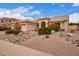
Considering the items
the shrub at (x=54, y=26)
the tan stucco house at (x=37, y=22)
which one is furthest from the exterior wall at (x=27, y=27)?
the shrub at (x=54, y=26)

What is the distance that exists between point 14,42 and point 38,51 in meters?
0.31

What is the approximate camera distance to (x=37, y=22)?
244 centimetres

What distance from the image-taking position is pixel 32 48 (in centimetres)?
241

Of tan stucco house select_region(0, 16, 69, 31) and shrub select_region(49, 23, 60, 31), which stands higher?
tan stucco house select_region(0, 16, 69, 31)

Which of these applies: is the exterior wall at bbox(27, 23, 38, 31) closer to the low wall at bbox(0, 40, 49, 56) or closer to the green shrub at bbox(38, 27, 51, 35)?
the green shrub at bbox(38, 27, 51, 35)

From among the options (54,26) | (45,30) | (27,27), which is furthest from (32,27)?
(54,26)

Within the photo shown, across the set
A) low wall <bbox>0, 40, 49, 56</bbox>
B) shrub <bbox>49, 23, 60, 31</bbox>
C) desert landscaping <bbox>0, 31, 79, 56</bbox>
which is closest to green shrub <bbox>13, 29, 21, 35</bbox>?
desert landscaping <bbox>0, 31, 79, 56</bbox>

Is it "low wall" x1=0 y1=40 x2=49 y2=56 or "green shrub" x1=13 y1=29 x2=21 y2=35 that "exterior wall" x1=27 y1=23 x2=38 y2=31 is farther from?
"low wall" x1=0 y1=40 x2=49 y2=56

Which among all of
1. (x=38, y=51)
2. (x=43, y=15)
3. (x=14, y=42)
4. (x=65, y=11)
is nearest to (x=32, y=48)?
(x=38, y=51)

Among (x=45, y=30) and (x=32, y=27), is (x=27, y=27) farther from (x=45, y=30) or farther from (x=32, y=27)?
(x=45, y=30)

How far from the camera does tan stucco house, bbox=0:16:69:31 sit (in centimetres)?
244

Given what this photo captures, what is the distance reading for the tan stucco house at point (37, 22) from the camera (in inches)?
95.9

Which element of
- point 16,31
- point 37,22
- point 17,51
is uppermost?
point 37,22

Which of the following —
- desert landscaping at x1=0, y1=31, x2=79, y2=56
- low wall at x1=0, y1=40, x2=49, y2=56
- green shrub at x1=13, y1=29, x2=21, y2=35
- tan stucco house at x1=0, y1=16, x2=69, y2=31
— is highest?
tan stucco house at x1=0, y1=16, x2=69, y2=31
